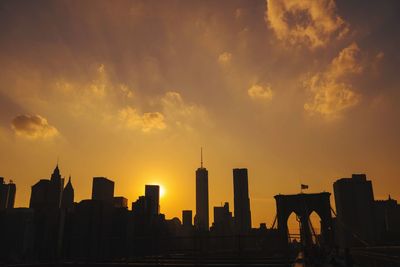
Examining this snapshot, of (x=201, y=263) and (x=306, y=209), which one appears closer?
(x=201, y=263)

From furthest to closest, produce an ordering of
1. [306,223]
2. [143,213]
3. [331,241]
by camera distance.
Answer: [143,213] → [306,223] → [331,241]

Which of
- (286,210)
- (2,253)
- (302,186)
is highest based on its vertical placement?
(302,186)

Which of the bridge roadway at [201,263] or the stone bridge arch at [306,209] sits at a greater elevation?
the stone bridge arch at [306,209]

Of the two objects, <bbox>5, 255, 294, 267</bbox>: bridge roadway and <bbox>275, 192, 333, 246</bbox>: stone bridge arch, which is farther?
<bbox>275, 192, 333, 246</bbox>: stone bridge arch

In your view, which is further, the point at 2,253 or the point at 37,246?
the point at 2,253

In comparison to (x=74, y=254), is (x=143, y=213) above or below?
above

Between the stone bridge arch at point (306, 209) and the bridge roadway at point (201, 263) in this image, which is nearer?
the bridge roadway at point (201, 263)

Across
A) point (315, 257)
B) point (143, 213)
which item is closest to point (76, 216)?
point (143, 213)

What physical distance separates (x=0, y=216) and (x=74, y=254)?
55413 millimetres

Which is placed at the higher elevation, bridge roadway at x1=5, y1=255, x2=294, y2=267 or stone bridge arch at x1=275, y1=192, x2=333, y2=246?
stone bridge arch at x1=275, y1=192, x2=333, y2=246

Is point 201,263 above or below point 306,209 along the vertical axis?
below

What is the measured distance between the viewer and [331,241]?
71.4m

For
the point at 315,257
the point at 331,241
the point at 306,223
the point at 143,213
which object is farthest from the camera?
the point at 143,213

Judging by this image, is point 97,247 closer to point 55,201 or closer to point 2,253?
point 2,253
